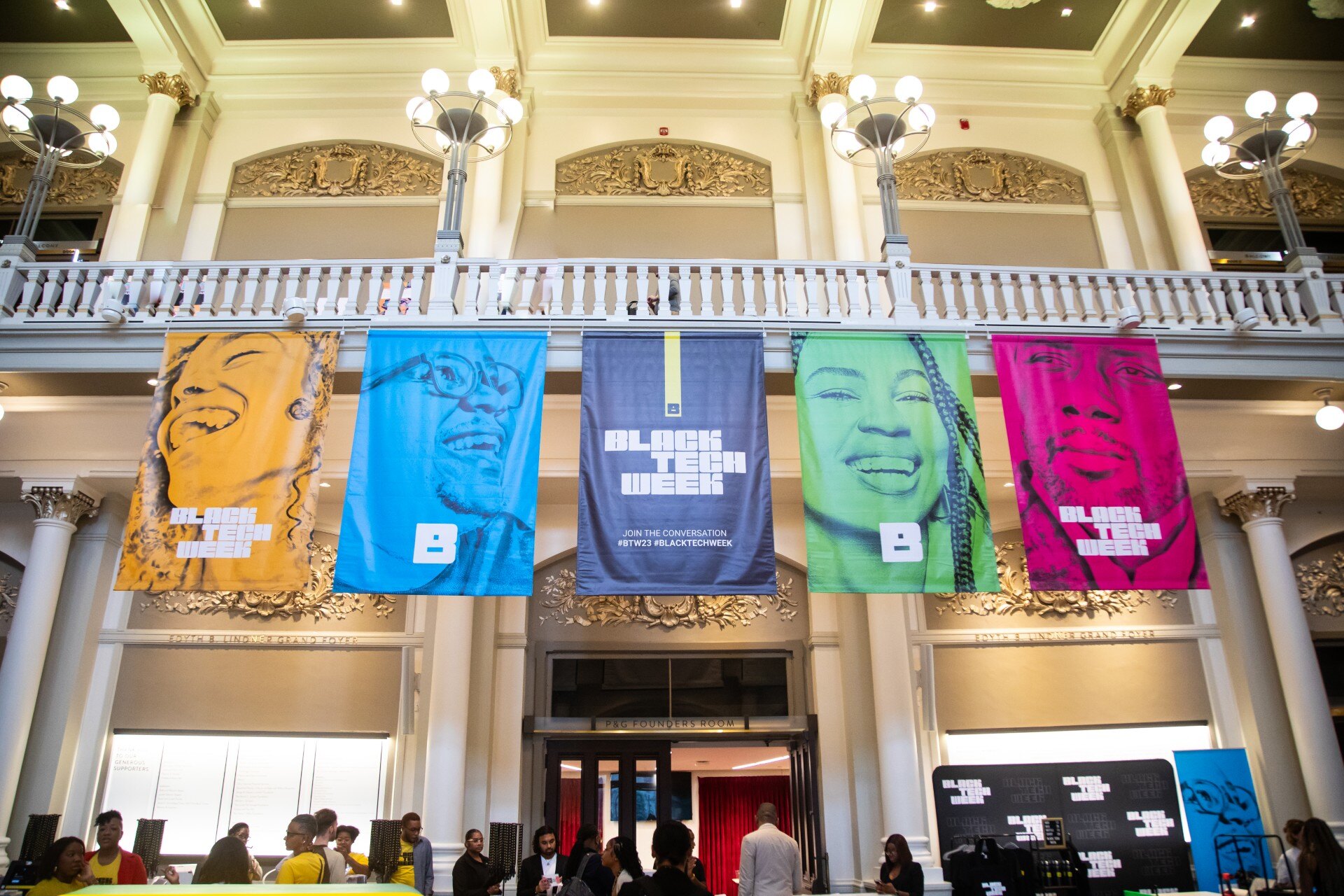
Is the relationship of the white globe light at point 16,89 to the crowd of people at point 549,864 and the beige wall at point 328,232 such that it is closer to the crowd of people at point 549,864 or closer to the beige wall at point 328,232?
the beige wall at point 328,232

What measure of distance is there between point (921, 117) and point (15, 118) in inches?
296

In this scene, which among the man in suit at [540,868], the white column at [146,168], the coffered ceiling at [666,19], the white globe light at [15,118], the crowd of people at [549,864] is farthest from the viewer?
the coffered ceiling at [666,19]

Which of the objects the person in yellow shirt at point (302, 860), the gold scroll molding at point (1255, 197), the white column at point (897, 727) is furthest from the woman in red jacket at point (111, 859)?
the gold scroll molding at point (1255, 197)

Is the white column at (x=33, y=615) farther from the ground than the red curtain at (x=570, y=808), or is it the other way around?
the white column at (x=33, y=615)

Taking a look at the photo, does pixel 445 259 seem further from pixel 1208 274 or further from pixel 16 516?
pixel 1208 274

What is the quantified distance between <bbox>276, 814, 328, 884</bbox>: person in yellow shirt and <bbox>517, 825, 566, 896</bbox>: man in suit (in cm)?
131

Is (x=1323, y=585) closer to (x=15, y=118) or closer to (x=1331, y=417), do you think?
(x=1331, y=417)

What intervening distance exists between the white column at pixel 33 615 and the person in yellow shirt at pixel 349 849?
2.86 metres

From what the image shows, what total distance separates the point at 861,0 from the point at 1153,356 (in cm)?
534

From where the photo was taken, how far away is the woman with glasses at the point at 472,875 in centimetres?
529

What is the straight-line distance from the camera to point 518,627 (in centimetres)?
840

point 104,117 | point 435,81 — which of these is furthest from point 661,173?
point 104,117

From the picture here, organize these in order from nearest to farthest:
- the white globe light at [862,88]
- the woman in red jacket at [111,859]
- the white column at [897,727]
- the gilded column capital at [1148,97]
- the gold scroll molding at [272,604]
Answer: the woman in red jacket at [111,859] → the white column at [897,727] → the white globe light at [862,88] → the gold scroll molding at [272,604] → the gilded column capital at [1148,97]

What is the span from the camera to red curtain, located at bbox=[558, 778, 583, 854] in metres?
8.11
